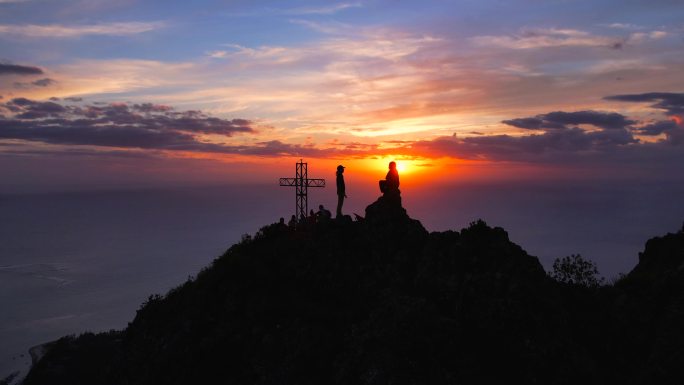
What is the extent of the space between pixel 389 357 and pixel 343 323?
5.08m

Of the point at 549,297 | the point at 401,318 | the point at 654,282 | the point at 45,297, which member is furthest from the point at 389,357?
the point at 45,297

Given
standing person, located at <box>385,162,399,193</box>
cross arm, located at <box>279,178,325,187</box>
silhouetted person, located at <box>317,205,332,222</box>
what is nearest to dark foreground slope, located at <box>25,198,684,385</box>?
silhouetted person, located at <box>317,205,332,222</box>

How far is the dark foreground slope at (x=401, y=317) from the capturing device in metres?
20.1

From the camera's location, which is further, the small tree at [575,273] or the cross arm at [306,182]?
the cross arm at [306,182]

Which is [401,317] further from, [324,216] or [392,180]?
[324,216]

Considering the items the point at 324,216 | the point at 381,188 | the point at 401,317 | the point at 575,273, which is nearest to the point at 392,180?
the point at 381,188

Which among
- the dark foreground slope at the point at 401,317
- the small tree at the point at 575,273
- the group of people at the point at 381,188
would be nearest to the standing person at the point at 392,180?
the group of people at the point at 381,188

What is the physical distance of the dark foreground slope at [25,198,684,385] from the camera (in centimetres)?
2006

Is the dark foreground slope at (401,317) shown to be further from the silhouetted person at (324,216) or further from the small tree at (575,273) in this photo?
the small tree at (575,273)

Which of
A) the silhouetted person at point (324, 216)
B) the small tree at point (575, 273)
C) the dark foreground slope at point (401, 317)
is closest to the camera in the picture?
the dark foreground slope at point (401, 317)

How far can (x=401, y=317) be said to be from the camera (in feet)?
69.4

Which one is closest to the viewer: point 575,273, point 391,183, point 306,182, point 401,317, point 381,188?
point 401,317

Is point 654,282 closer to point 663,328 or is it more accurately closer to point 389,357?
point 663,328

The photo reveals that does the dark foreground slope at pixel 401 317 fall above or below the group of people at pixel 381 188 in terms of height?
below
